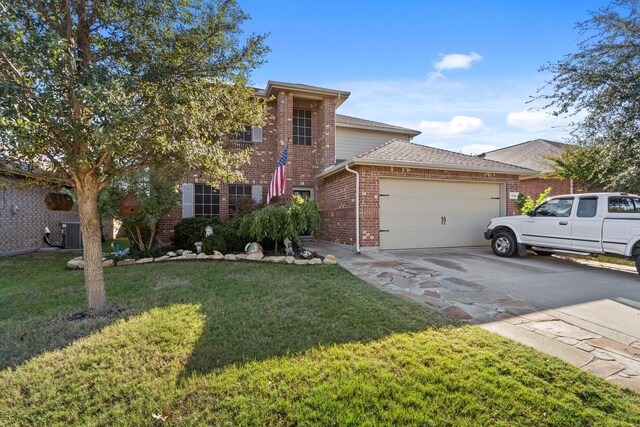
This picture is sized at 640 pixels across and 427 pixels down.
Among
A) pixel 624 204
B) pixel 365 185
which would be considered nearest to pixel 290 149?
pixel 365 185

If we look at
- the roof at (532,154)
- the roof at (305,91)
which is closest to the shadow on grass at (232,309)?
the roof at (305,91)

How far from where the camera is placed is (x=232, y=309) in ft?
13.3

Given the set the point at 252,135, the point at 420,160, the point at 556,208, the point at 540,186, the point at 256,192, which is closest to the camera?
the point at 556,208

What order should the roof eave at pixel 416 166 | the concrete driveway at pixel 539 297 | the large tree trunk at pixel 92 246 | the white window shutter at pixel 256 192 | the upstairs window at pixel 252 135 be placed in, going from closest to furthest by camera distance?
the concrete driveway at pixel 539 297 → the large tree trunk at pixel 92 246 → the roof eave at pixel 416 166 → the white window shutter at pixel 256 192 → the upstairs window at pixel 252 135

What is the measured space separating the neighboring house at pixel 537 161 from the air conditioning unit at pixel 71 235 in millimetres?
19587

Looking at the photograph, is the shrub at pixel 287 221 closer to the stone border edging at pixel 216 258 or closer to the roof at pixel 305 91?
the stone border edging at pixel 216 258

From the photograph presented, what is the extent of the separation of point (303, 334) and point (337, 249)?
249 inches

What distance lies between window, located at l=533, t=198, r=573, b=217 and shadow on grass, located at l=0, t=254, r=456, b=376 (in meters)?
5.47

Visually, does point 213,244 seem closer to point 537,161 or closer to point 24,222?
point 24,222

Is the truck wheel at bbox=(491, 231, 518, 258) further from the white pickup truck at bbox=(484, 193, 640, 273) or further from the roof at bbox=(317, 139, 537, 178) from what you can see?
the roof at bbox=(317, 139, 537, 178)

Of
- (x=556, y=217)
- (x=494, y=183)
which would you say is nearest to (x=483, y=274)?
(x=556, y=217)

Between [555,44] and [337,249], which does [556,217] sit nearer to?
[555,44]

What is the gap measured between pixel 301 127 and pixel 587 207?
31.0 ft

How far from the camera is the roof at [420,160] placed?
28.6ft
